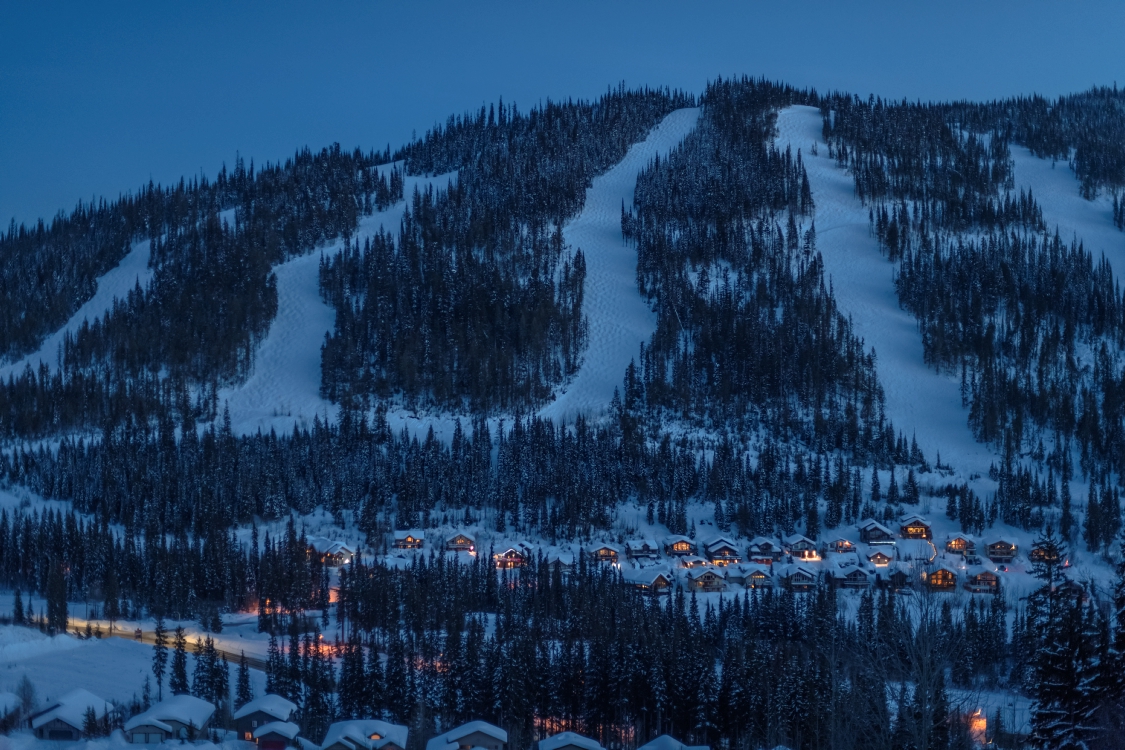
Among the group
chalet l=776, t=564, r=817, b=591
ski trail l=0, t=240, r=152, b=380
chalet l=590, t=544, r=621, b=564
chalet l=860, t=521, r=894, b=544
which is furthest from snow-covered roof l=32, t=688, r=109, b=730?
ski trail l=0, t=240, r=152, b=380

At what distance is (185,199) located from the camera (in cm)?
16238

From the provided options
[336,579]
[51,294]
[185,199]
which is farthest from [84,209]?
[336,579]

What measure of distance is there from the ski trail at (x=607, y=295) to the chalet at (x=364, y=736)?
191ft

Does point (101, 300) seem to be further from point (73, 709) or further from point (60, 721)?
point (60, 721)

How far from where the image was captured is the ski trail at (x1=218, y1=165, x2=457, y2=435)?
354 feet

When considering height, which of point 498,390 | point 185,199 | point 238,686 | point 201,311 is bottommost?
point 238,686

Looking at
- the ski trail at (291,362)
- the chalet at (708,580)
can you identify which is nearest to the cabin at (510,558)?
the chalet at (708,580)

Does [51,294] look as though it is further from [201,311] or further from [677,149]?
[677,149]

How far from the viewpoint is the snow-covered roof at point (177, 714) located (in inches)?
1710

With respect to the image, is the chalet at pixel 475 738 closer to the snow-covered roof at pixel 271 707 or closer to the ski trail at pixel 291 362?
the snow-covered roof at pixel 271 707

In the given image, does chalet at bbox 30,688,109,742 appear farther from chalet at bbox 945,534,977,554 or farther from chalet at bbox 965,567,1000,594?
chalet at bbox 945,534,977,554

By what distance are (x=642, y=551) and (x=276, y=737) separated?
38.1 metres

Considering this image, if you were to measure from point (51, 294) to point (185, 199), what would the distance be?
28.7 metres

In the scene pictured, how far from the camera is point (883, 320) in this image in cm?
12262
